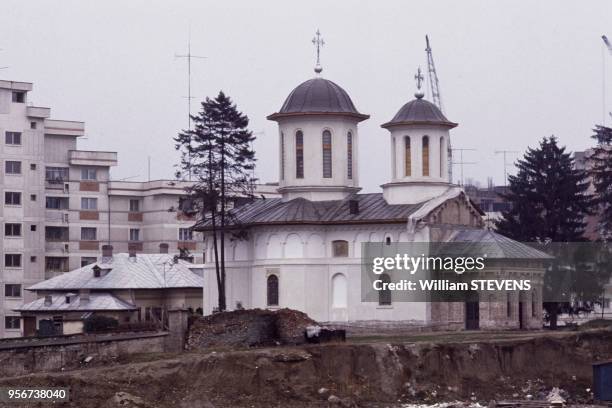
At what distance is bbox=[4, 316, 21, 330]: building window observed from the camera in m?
102

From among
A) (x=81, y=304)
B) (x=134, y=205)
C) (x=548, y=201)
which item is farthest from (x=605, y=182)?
(x=134, y=205)

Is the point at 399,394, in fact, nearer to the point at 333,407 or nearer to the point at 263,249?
the point at 333,407

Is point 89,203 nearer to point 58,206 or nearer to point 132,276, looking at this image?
point 58,206

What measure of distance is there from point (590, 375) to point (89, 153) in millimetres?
51974

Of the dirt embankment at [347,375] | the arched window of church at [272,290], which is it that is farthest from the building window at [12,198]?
the dirt embankment at [347,375]

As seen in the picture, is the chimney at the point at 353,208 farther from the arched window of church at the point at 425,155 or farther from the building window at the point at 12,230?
the building window at the point at 12,230

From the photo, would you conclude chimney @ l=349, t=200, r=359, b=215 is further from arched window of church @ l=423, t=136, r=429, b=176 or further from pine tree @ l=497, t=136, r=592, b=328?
pine tree @ l=497, t=136, r=592, b=328

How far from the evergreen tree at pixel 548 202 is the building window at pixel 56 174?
32.1 meters

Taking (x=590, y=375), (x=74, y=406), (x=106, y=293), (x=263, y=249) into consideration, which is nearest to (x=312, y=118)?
(x=263, y=249)

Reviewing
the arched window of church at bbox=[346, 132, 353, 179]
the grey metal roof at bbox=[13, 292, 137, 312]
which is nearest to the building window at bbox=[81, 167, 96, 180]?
the grey metal roof at bbox=[13, 292, 137, 312]

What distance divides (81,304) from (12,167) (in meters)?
16.4

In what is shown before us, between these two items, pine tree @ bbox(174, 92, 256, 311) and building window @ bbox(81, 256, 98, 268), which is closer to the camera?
pine tree @ bbox(174, 92, 256, 311)

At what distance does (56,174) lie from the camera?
110m

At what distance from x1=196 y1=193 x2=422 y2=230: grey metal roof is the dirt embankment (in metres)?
14.2
